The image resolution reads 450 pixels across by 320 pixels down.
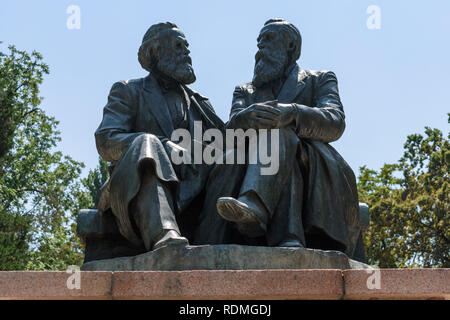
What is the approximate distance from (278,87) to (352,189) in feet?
3.94

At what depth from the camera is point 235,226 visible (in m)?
5.07

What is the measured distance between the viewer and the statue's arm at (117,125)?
5.31m

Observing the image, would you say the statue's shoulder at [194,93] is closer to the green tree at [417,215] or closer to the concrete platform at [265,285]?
the concrete platform at [265,285]

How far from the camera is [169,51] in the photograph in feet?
19.7

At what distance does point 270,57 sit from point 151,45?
1.01 meters

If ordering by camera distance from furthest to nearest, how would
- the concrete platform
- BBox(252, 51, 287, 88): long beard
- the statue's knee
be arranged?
BBox(252, 51, 287, 88): long beard → the statue's knee → the concrete platform

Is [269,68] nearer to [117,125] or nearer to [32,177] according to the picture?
[117,125]

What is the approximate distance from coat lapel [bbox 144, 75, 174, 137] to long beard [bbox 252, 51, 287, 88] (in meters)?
0.78

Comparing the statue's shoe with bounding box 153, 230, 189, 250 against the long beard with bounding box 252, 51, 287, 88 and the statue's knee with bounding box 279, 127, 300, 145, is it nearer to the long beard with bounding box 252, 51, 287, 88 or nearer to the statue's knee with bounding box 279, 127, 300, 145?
the statue's knee with bounding box 279, 127, 300, 145

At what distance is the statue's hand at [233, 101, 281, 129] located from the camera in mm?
5082

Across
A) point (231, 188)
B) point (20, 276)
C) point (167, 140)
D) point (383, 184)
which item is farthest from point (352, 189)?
point (383, 184)

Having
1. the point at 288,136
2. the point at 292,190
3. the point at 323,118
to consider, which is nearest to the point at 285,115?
the point at 288,136

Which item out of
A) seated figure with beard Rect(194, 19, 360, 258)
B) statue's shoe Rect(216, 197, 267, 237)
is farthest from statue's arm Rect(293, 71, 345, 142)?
statue's shoe Rect(216, 197, 267, 237)
